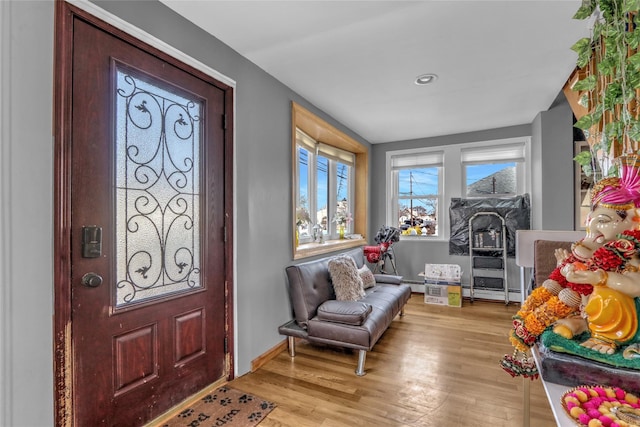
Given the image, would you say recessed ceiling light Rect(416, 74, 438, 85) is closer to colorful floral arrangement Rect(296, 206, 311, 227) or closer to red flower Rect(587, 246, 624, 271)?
colorful floral arrangement Rect(296, 206, 311, 227)

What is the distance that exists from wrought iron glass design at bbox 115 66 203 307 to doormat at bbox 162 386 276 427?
2.45 ft

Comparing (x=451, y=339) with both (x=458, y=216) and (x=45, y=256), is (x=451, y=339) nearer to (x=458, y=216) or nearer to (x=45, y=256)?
(x=458, y=216)

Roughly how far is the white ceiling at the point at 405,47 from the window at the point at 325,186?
45 cm

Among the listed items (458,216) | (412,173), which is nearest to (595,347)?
(458,216)

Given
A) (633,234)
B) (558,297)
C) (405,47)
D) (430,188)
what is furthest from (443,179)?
(633,234)

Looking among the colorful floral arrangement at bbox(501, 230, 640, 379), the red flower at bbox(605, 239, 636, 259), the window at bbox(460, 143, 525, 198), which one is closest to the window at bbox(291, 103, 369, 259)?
the window at bbox(460, 143, 525, 198)

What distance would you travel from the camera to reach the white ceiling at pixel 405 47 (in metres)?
1.87

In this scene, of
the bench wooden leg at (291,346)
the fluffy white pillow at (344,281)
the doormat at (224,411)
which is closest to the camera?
the doormat at (224,411)

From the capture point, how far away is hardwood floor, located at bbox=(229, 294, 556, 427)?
1854 mm

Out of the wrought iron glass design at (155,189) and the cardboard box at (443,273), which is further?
the cardboard box at (443,273)

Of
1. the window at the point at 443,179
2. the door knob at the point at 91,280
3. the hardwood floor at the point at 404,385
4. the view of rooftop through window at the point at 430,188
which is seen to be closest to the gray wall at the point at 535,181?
the window at the point at 443,179

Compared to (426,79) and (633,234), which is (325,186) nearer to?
(426,79)

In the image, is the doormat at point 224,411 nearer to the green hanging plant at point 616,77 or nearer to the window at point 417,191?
the green hanging plant at point 616,77

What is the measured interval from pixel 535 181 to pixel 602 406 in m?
3.99
